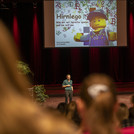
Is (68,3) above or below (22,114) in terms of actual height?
above

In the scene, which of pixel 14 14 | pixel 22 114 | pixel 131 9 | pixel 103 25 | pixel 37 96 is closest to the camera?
pixel 22 114

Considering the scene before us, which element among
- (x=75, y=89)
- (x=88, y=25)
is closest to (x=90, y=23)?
(x=88, y=25)

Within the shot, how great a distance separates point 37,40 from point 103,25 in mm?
3389

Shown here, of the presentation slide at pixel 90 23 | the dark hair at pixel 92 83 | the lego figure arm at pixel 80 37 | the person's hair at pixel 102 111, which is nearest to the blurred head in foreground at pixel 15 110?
the person's hair at pixel 102 111

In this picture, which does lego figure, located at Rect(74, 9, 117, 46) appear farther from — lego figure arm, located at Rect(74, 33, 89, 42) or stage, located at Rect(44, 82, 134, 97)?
stage, located at Rect(44, 82, 134, 97)

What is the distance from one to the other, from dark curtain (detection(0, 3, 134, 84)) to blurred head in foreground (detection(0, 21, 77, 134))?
33.7 feet

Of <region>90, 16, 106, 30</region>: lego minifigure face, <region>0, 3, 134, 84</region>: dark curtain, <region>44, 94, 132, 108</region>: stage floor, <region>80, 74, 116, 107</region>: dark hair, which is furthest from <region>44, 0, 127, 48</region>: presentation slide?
<region>80, 74, 116, 107</region>: dark hair

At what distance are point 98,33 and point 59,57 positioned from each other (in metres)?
3.04

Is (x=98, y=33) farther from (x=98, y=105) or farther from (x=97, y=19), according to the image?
(x=98, y=105)

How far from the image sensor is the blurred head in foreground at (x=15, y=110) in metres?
0.45

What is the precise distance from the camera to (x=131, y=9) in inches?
450

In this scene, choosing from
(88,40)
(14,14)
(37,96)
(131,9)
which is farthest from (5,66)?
(131,9)

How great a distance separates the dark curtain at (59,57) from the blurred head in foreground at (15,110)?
33.7ft

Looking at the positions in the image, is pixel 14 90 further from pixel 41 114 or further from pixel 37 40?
pixel 37 40
